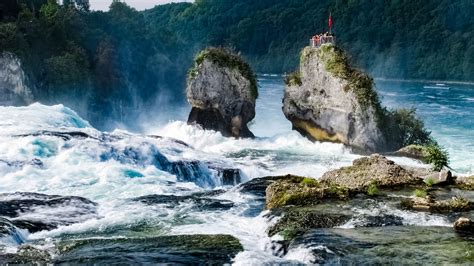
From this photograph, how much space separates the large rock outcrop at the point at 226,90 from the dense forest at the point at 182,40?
12.9 meters

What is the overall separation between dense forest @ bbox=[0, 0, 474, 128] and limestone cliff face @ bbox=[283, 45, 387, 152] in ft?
54.0

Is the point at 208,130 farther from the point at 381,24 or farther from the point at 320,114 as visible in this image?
the point at 381,24

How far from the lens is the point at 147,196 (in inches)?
773

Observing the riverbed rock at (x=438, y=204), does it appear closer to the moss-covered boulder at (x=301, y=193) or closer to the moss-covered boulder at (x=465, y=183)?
the moss-covered boulder at (x=301, y=193)

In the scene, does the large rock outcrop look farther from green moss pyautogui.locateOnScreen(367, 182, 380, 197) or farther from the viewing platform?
green moss pyautogui.locateOnScreen(367, 182, 380, 197)

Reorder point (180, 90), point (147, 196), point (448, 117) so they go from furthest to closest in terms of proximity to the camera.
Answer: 1. point (180, 90)
2. point (448, 117)
3. point (147, 196)

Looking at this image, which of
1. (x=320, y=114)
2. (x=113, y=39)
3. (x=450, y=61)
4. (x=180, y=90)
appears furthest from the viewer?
(x=450, y=61)

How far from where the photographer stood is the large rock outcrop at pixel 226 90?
43.4 m

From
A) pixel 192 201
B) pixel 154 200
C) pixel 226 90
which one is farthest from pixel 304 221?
pixel 226 90

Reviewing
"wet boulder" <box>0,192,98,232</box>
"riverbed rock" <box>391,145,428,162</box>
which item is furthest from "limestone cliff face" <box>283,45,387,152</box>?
"wet boulder" <box>0,192,98,232</box>

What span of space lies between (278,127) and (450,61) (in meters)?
71.2

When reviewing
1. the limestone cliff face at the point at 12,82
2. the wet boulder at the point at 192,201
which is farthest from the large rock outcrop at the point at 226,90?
the wet boulder at the point at 192,201

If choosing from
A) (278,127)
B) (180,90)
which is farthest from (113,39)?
(278,127)

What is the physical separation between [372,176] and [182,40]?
122895mm
